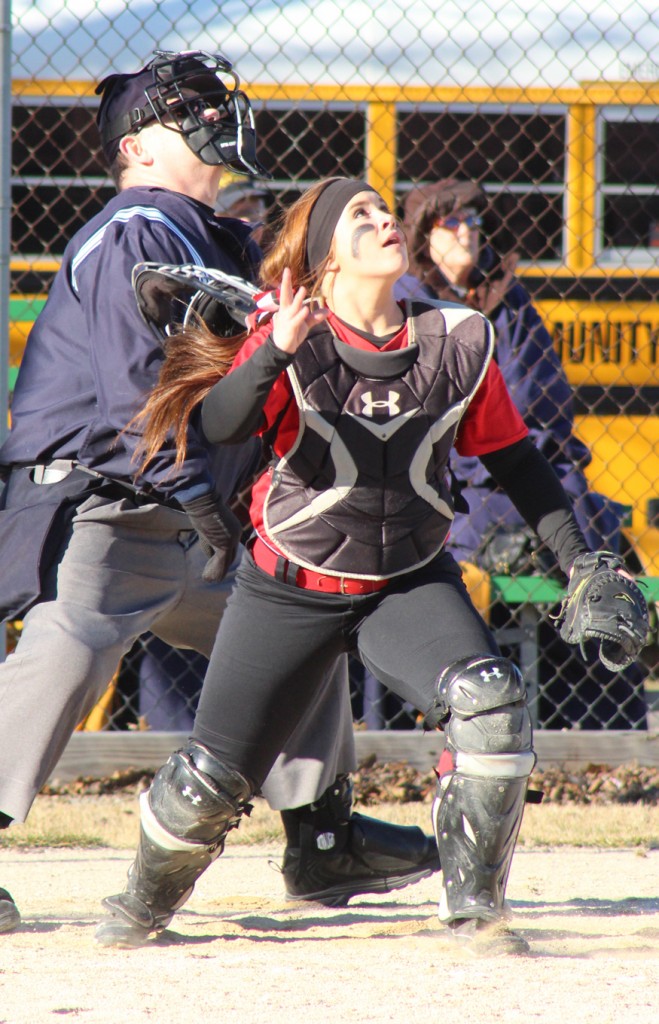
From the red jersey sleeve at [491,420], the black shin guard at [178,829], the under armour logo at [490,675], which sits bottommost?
the black shin guard at [178,829]

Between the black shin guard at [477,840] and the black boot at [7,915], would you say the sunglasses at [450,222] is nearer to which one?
the black shin guard at [477,840]

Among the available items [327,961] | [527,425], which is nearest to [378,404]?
[327,961]

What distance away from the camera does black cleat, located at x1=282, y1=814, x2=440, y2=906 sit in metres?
3.39

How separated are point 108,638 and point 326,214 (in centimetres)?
109

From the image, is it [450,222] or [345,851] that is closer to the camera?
[345,851]

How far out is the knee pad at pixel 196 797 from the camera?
2879mm

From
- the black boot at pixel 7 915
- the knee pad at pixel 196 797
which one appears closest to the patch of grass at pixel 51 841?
the black boot at pixel 7 915

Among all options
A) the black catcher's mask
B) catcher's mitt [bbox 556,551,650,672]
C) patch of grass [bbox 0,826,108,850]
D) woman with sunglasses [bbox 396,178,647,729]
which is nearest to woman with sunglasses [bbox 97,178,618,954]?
catcher's mitt [bbox 556,551,650,672]

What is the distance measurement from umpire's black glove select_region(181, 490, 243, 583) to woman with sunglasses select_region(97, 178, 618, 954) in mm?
56

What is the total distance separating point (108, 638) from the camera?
3082 millimetres

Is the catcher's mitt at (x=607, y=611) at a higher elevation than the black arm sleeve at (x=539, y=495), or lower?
lower

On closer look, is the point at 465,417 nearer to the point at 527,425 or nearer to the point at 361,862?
the point at 361,862

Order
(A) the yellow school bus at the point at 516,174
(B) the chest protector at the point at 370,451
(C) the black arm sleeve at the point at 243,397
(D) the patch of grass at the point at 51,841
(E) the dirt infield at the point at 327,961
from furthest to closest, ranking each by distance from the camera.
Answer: (A) the yellow school bus at the point at 516,174, (D) the patch of grass at the point at 51,841, (B) the chest protector at the point at 370,451, (C) the black arm sleeve at the point at 243,397, (E) the dirt infield at the point at 327,961

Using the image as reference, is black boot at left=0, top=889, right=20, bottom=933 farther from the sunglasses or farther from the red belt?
the sunglasses
